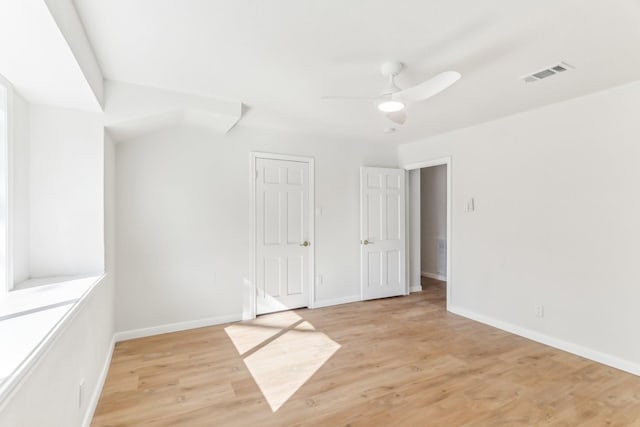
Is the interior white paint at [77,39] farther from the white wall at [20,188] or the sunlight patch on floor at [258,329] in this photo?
the sunlight patch on floor at [258,329]

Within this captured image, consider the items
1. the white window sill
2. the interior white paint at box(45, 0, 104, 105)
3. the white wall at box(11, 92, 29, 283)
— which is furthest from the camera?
the white wall at box(11, 92, 29, 283)

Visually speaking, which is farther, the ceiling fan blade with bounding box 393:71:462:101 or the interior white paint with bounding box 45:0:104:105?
the ceiling fan blade with bounding box 393:71:462:101

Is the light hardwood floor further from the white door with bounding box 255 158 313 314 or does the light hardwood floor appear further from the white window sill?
the white window sill

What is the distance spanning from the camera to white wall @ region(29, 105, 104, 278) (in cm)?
236

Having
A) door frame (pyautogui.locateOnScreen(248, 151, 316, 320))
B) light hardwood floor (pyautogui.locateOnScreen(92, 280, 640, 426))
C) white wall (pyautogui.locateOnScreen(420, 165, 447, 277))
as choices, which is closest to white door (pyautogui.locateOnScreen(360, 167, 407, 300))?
door frame (pyautogui.locateOnScreen(248, 151, 316, 320))

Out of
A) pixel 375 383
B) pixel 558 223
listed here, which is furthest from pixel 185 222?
pixel 558 223

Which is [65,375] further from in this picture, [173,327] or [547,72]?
[547,72]

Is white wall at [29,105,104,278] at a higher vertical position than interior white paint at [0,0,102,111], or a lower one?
A: lower

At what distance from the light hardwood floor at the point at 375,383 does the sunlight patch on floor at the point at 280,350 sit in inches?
0.9

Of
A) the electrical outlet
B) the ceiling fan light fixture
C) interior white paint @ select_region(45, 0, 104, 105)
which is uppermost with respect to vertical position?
interior white paint @ select_region(45, 0, 104, 105)

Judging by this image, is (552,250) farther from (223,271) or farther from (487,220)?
(223,271)

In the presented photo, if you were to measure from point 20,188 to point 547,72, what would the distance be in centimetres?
402

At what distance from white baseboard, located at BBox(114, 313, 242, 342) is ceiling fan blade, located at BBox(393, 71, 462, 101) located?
319cm

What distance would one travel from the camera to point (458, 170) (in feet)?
14.1
